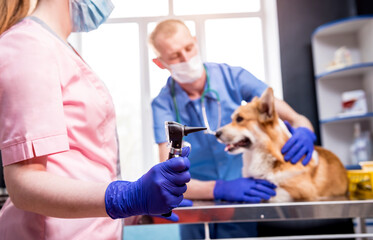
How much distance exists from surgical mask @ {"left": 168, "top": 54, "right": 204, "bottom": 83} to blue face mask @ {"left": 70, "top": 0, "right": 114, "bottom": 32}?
23cm

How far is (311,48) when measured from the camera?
1271 mm

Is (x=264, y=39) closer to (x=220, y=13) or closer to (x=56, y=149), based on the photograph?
(x=220, y=13)

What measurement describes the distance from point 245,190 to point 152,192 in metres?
0.54

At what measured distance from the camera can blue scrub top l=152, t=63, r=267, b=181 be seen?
842mm

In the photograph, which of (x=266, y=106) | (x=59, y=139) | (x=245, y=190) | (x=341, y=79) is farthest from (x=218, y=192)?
(x=341, y=79)

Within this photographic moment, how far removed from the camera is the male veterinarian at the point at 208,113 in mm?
826

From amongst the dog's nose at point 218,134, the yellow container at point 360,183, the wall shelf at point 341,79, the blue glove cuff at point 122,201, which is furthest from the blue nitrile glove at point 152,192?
the wall shelf at point 341,79

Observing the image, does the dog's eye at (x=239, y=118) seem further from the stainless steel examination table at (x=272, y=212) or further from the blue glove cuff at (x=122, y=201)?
the blue glove cuff at (x=122, y=201)

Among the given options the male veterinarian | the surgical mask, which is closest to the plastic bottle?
the male veterinarian

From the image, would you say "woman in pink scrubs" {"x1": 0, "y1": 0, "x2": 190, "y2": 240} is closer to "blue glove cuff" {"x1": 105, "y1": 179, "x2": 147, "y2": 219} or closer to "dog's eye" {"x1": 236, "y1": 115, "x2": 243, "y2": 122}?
"blue glove cuff" {"x1": 105, "y1": 179, "x2": 147, "y2": 219}

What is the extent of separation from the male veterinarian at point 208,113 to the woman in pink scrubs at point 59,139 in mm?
230

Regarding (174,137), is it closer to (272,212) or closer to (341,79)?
(272,212)

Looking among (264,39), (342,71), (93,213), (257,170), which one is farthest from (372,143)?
(93,213)

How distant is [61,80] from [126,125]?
11.8 inches
